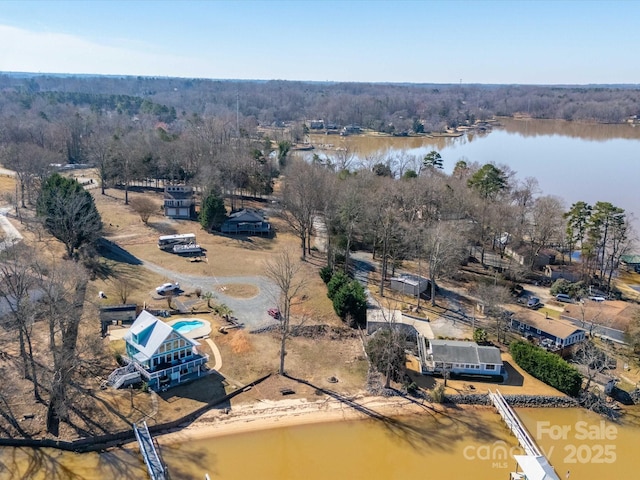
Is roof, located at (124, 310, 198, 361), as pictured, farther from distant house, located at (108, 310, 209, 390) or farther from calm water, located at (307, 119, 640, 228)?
calm water, located at (307, 119, 640, 228)

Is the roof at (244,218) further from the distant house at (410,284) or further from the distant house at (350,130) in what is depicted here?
the distant house at (350,130)

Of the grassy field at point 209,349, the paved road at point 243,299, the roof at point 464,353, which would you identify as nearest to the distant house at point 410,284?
the grassy field at point 209,349

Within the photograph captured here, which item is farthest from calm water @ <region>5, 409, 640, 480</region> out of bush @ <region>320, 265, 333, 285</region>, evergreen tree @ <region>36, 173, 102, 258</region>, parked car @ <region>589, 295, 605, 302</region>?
evergreen tree @ <region>36, 173, 102, 258</region>

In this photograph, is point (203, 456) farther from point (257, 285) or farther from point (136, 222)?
point (136, 222)

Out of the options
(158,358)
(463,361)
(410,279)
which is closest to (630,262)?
(410,279)

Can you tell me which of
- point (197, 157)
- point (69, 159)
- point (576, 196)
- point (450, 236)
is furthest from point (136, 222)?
point (576, 196)

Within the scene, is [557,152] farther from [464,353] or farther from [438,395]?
[438,395]
